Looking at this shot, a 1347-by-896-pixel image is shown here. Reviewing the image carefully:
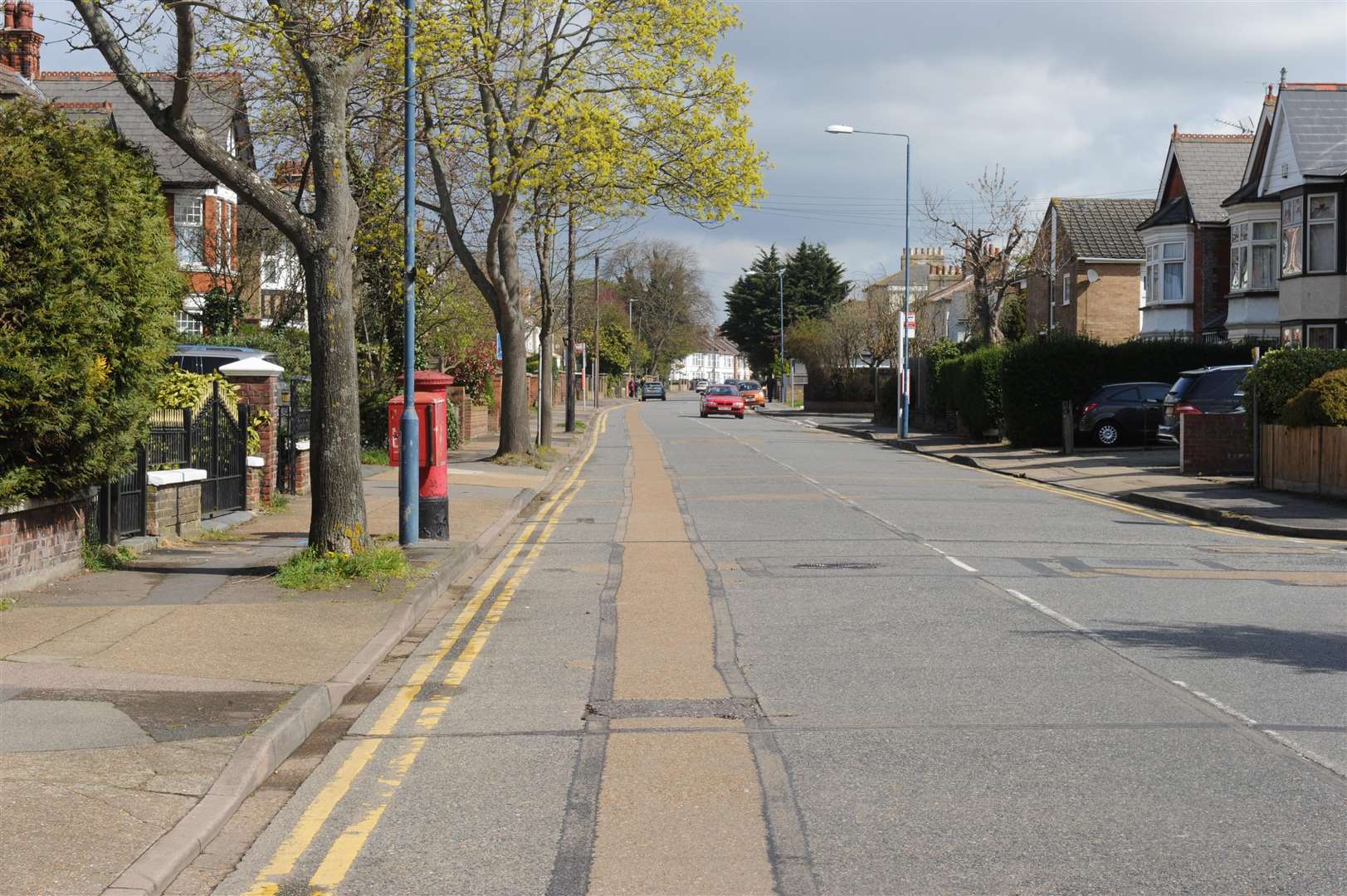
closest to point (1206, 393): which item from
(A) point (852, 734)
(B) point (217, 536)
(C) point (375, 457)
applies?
(C) point (375, 457)

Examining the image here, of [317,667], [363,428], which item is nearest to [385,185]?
[363,428]

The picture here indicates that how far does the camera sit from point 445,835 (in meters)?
5.63

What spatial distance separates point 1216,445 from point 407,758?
20.3 metres

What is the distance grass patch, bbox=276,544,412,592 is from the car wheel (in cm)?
2282

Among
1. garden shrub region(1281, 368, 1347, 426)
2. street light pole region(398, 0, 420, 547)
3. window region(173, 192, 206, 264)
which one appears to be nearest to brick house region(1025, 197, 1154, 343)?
window region(173, 192, 206, 264)

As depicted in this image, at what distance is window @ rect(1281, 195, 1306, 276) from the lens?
116 feet

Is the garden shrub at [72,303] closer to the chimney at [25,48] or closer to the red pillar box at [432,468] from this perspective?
the red pillar box at [432,468]

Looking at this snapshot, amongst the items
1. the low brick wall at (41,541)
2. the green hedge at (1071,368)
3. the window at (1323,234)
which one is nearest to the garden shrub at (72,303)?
the low brick wall at (41,541)

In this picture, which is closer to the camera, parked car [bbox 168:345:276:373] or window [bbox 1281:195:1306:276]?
parked car [bbox 168:345:276:373]

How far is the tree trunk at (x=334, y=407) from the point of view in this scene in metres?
12.2

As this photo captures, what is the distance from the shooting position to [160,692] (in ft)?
25.8

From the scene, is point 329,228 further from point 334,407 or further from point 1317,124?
point 1317,124

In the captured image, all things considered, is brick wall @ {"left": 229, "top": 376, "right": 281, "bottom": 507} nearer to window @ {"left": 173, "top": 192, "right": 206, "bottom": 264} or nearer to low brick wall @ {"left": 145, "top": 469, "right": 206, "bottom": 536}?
low brick wall @ {"left": 145, "top": 469, "right": 206, "bottom": 536}

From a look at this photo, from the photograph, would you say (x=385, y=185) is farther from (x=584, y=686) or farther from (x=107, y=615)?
(x=584, y=686)
